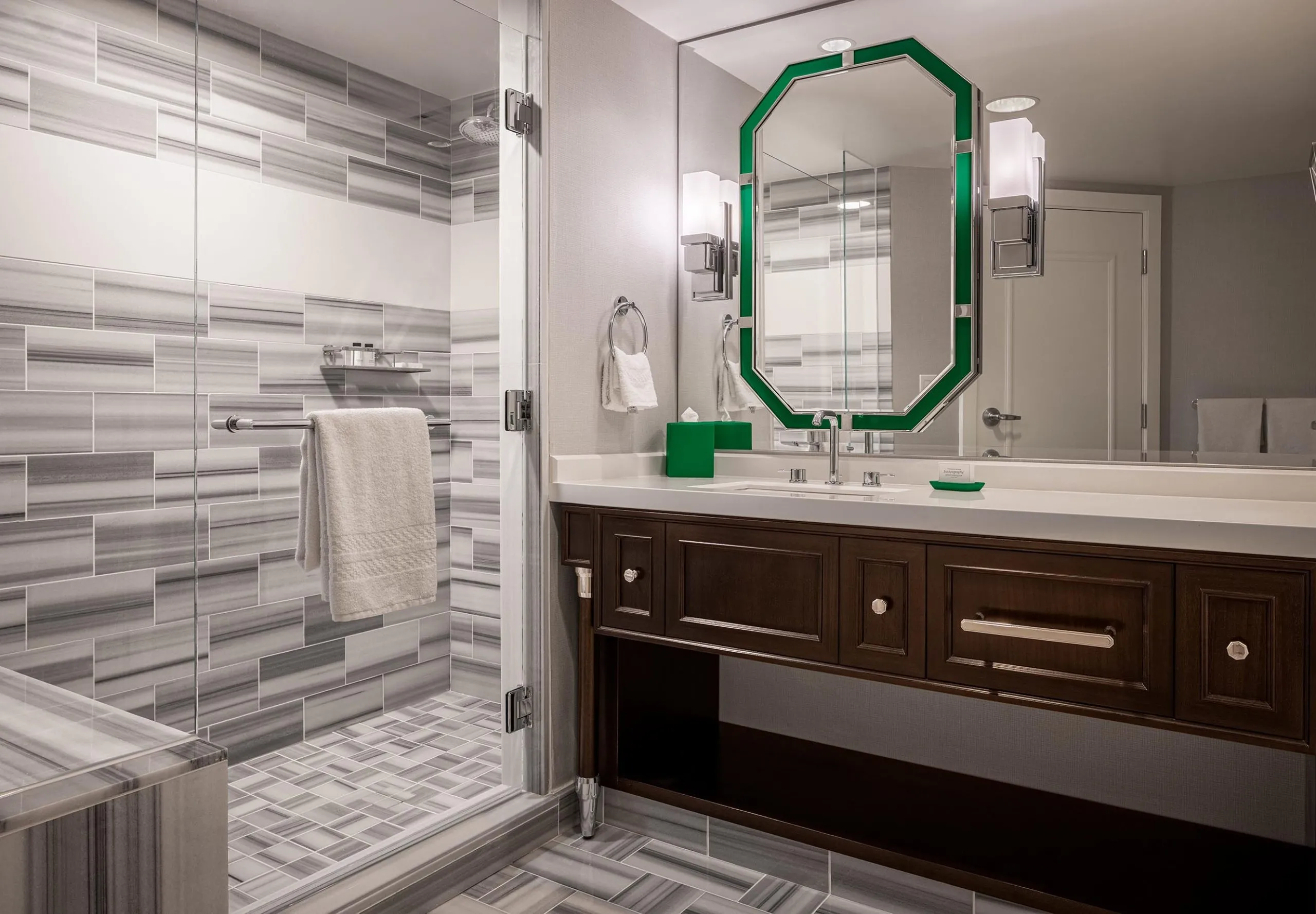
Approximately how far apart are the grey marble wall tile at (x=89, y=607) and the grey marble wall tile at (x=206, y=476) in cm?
14

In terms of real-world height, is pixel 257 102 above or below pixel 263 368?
above

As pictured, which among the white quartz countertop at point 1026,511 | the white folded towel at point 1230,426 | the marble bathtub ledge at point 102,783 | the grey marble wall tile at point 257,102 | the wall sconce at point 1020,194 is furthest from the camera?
the wall sconce at point 1020,194

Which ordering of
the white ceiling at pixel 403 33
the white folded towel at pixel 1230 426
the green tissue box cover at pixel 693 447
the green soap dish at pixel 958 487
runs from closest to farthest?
1. the white ceiling at pixel 403 33
2. the white folded towel at pixel 1230 426
3. the green soap dish at pixel 958 487
4. the green tissue box cover at pixel 693 447

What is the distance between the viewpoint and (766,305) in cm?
261

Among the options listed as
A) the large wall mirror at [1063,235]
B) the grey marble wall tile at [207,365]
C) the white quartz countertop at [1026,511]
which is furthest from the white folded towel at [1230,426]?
the grey marble wall tile at [207,365]

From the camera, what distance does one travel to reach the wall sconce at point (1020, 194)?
82.8 inches

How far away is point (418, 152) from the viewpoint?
6.64 ft

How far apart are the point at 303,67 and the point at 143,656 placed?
123 cm

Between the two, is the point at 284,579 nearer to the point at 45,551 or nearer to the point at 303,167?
the point at 45,551

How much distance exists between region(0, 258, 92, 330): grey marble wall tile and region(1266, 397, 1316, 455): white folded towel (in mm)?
2317

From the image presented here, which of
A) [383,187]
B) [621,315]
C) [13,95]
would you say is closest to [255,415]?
[383,187]

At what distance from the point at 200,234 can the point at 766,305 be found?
154 cm

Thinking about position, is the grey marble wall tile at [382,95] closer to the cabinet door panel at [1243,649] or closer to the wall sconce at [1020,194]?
the wall sconce at [1020,194]

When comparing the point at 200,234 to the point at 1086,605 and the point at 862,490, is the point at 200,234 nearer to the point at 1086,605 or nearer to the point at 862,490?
the point at 862,490
